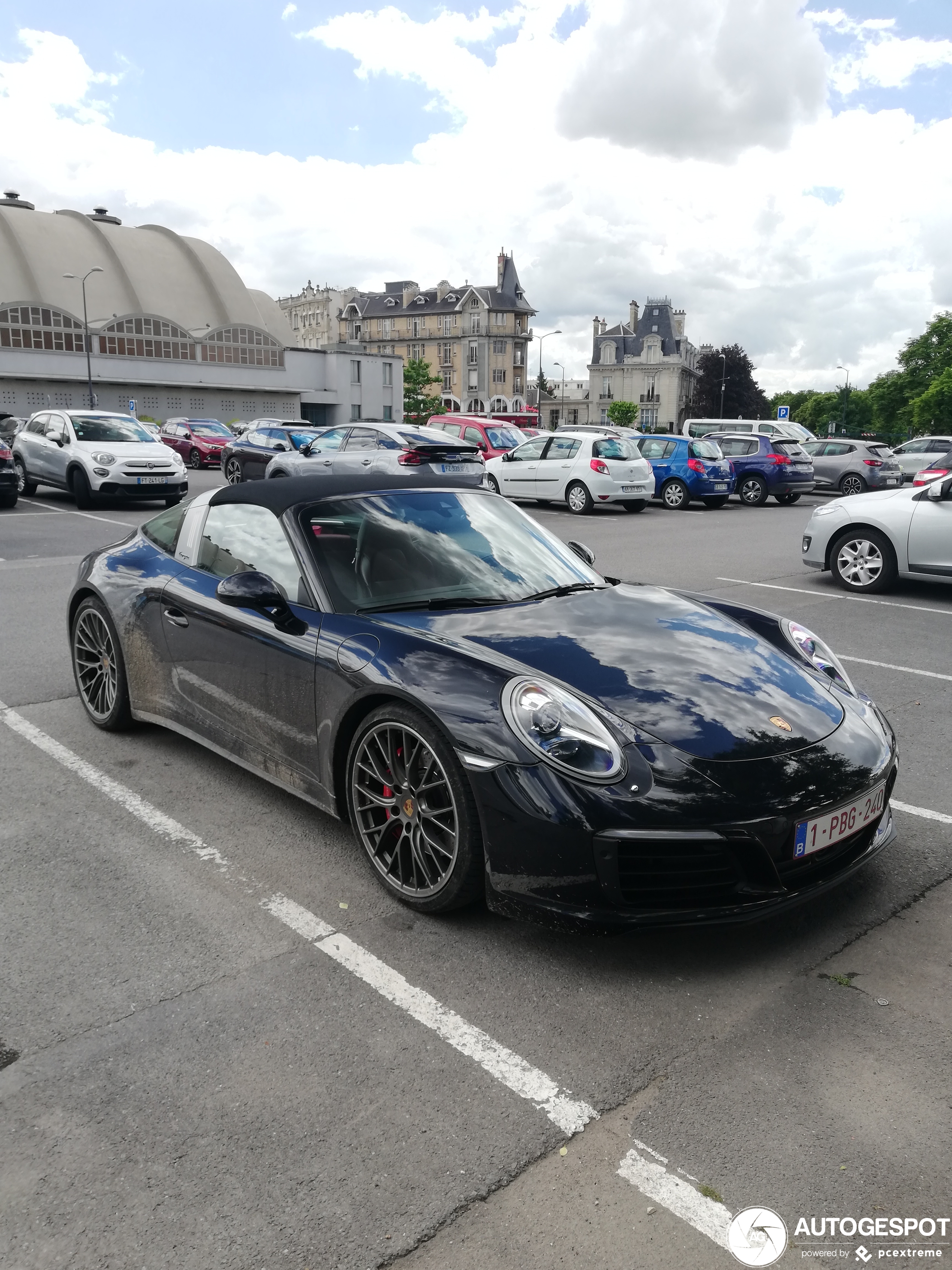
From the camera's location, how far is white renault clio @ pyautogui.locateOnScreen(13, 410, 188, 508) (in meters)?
16.8

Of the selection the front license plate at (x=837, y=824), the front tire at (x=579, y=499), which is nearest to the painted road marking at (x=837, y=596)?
the front license plate at (x=837, y=824)

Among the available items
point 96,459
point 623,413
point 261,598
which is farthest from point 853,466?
point 623,413

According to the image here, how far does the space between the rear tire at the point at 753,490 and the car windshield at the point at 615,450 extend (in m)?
5.21

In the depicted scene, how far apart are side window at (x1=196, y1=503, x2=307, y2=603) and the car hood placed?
591 millimetres

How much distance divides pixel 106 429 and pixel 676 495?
1212 centimetres

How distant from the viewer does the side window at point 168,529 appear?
4.85 m

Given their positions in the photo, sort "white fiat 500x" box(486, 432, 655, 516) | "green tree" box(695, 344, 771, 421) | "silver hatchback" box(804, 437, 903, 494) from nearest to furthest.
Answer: "white fiat 500x" box(486, 432, 655, 516) < "silver hatchback" box(804, 437, 903, 494) < "green tree" box(695, 344, 771, 421)

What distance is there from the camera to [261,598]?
12.7 feet

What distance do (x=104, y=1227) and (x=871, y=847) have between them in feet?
8.19

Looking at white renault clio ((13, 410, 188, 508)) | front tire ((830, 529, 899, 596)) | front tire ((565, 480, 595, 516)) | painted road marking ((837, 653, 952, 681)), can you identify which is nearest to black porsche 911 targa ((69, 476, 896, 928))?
painted road marking ((837, 653, 952, 681))

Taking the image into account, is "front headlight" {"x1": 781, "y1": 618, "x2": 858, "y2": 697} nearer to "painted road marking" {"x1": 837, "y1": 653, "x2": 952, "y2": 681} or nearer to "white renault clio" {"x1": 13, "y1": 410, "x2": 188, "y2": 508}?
"painted road marking" {"x1": 837, "y1": 653, "x2": 952, "y2": 681}

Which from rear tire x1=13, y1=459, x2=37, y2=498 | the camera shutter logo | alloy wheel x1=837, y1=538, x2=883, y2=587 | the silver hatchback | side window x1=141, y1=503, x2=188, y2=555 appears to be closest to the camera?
the camera shutter logo

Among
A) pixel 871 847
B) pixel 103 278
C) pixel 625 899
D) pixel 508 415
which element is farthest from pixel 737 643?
pixel 103 278

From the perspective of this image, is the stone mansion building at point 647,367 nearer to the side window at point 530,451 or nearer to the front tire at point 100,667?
the side window at point 530,451
